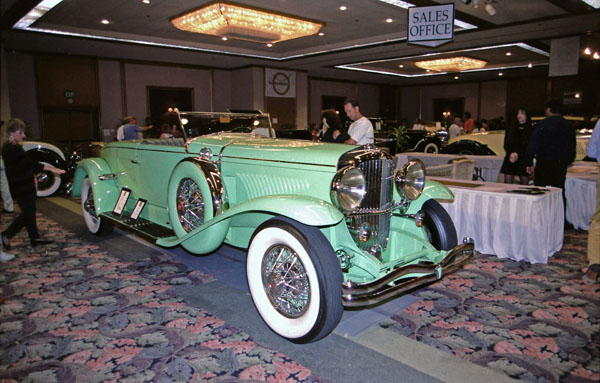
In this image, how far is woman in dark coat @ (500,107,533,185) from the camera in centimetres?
597

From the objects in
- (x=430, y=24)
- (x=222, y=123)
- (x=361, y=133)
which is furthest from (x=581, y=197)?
(x=222, y=123)

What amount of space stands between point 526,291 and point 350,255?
178 cm

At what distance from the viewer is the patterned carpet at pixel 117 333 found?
7.28 ft

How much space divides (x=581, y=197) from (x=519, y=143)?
1.14 meters

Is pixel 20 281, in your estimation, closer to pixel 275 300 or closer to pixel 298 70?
pixel 275 300

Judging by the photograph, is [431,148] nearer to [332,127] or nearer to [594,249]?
[332,127]

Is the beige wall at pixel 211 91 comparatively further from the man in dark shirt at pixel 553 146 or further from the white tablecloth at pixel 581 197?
the white tablecloth at pixel 581 197

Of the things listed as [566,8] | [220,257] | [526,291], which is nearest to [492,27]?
[566,8]

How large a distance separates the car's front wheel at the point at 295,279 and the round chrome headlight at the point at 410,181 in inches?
35.9

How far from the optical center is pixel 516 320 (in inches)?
111

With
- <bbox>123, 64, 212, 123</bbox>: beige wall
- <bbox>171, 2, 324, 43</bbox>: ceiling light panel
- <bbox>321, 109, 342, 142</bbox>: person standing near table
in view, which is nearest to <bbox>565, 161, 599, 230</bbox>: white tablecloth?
<bbox>321, 109, 342, 142</bbox>: person standing near table

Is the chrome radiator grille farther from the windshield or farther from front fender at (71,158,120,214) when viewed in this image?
front fender at (71,158,120,214)

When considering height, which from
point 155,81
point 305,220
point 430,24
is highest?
point 155,81

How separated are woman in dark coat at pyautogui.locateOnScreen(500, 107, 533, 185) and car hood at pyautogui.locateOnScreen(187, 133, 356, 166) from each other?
4248 millimetres
